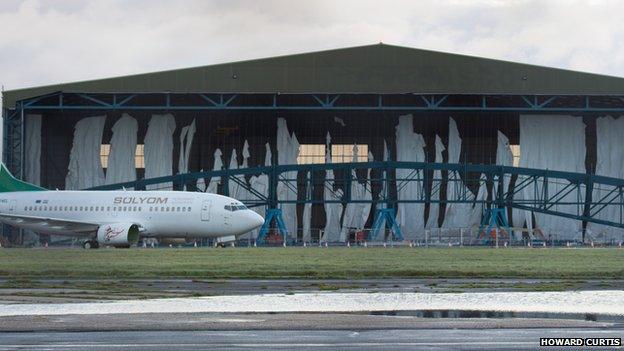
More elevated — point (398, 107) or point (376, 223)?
point (398, 107)

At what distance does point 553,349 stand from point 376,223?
69.8m

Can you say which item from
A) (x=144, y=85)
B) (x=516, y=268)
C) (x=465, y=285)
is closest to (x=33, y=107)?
(x=144, y=85)

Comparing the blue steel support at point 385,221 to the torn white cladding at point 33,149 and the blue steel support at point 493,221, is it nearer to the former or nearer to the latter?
the blue steel support at point 493,221

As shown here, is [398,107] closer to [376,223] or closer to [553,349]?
[376,223]

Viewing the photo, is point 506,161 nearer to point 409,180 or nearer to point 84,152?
point 409,180

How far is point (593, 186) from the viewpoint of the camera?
86.1 metres

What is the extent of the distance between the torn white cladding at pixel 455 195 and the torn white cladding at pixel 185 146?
59.9 ft

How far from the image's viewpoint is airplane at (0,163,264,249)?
6919cm

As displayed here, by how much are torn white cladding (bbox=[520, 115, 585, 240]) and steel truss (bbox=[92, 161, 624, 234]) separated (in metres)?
1.06

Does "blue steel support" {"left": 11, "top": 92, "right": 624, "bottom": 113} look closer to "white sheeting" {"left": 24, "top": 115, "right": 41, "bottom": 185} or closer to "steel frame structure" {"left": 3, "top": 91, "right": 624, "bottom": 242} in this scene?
"steel frame structure" {"left": 3, "top": 91, "right": 624, "bottom": 242}

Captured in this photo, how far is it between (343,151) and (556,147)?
1494 cm

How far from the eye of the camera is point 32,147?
85688mm

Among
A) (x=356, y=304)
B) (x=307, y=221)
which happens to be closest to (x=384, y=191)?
(x=307, y=221)

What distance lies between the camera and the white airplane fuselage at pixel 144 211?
227 feet
